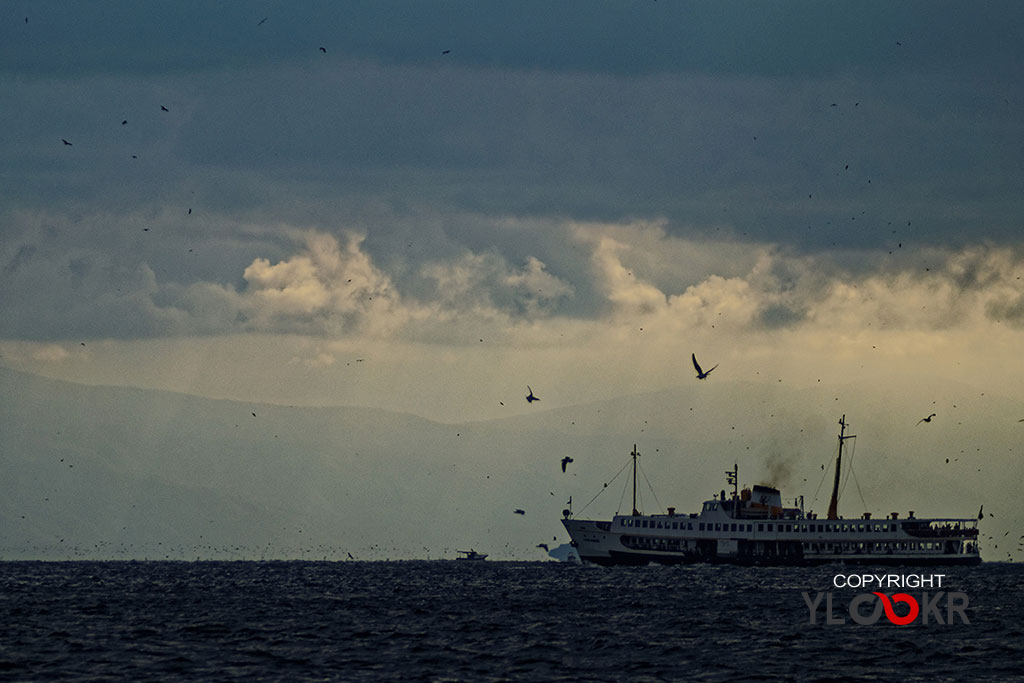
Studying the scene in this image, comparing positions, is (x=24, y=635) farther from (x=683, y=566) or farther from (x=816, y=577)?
(x=683, y=566)

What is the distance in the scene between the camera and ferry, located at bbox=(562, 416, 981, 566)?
177750 mm

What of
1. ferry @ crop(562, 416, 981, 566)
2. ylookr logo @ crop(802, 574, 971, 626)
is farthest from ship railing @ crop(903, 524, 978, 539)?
ylookr logo @ crop(802, 574, 971, 626)

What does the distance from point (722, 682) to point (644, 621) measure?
28.6 metres

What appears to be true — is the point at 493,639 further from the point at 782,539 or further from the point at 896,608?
the point at 782,539

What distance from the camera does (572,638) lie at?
69.3 m

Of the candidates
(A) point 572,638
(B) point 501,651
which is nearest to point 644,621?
(A) point 572,638

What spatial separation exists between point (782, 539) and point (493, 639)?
4617 inches

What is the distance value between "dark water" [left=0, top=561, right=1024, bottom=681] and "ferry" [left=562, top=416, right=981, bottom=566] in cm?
6436

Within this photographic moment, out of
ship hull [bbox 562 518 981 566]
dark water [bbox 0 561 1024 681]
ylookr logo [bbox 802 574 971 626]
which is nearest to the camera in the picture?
dark water [bbox 0 561 1024 681]

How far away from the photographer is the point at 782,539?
179000mm

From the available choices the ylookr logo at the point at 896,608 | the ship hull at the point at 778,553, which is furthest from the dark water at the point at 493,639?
the ship hull at the point at 778,553

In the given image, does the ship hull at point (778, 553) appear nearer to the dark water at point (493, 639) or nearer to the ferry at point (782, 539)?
the ferry at point (782, 539)

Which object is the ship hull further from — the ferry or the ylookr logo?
the ylookr logo

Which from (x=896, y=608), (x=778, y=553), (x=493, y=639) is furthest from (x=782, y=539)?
(x=493, y=639)
